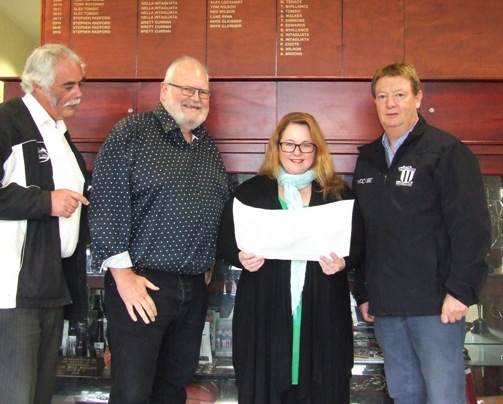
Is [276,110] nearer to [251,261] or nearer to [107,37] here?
[251,261]

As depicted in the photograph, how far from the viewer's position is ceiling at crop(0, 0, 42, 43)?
471cm

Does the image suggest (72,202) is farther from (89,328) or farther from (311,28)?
(311,28)

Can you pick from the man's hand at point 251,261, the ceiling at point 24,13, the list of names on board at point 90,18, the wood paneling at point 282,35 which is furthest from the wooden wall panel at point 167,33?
the ceiling at point 24,13

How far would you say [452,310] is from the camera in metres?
1.82

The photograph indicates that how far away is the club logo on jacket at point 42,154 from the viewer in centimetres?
179

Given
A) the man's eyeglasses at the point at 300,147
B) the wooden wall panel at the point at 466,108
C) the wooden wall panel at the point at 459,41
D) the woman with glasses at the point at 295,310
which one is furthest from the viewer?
the wooden wall panel at the point at 459,41

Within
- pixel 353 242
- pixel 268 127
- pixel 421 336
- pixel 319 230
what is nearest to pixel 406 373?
pixel 421 336

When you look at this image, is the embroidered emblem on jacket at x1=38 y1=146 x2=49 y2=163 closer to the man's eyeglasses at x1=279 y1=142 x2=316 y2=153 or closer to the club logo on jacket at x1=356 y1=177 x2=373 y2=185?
the man's eyeglasses at x1=279 y1=142 x2=316 y2=153

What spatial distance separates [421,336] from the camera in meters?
1.90

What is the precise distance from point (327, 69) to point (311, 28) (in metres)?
0.24

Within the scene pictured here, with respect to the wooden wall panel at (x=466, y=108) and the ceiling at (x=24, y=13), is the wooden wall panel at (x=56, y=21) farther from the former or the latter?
the wooden wall panel at (x=466, y=108)

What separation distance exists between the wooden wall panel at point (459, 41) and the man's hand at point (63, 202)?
6.24 feet

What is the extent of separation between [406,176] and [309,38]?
3.84 feet

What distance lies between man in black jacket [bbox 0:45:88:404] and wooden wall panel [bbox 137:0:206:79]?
2.90 feet
